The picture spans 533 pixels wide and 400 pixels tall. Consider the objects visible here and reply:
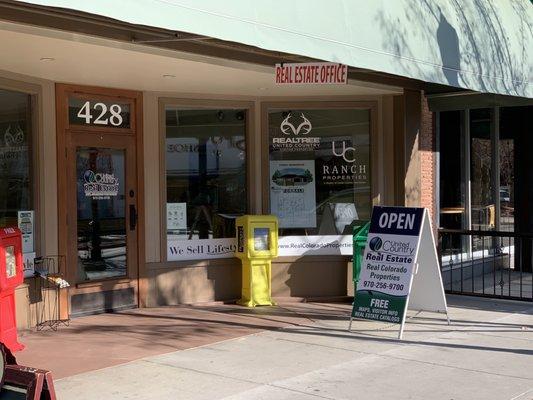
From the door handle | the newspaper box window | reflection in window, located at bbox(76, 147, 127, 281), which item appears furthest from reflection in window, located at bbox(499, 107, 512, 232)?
reflection in window, located at bbox(76, 147, 127, 281)

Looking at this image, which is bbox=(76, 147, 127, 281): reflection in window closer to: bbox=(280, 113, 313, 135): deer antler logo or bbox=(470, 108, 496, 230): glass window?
bbox=(280, 113, 313, 135): deer antler logo

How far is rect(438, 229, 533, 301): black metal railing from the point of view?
11469 millimetres

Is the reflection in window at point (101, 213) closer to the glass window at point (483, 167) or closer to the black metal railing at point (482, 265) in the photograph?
the black metal railing at point (482, 265)

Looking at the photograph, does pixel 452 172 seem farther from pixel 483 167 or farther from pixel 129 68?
pixel 129 68

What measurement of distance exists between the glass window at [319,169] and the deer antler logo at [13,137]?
141 inches

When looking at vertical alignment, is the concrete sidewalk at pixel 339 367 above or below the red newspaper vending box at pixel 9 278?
below

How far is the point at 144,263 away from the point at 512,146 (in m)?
8.20

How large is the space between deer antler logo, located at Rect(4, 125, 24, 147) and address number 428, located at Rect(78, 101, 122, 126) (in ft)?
2.86

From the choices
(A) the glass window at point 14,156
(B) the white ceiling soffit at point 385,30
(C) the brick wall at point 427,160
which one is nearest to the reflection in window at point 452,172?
→ (C) the brick wall at point 427,160

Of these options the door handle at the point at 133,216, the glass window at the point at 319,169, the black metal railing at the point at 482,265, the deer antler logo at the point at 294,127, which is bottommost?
the black metal railing at the point at 482,265

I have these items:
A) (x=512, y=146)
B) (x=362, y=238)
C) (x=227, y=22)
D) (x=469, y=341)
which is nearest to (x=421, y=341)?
(x=469, y=341)

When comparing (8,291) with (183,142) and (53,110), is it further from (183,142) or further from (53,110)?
(183,142)

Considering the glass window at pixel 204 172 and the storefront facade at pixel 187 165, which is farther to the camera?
the glass window at pixel 204 172

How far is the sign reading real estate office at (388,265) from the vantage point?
25.9 ft
